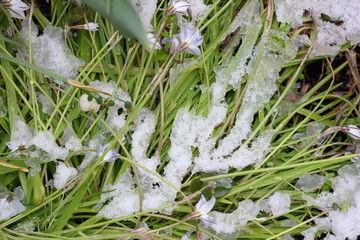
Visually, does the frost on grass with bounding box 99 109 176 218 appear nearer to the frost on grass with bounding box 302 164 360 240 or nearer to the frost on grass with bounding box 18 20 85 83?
the frost on grass with bounding box 18 20 85 83

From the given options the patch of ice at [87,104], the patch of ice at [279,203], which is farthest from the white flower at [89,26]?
the patch of ice at [279,203]

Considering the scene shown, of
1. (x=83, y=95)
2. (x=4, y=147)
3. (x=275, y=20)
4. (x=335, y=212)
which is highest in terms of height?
(x=275, y=20)

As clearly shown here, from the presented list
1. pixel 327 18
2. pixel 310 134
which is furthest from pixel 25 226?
pixel 327 18

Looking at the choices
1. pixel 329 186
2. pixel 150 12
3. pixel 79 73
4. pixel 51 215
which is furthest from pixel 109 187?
pixel 329 186

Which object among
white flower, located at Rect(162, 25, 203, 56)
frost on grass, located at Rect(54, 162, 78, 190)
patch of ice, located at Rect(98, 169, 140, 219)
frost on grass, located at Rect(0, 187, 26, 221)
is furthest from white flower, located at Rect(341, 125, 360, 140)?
frost on grass, located at Rect(0, 187, 26, 221)

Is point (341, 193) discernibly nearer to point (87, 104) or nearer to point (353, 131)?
point (353, 131)

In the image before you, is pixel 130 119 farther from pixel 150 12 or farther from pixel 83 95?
pixel 150 12
